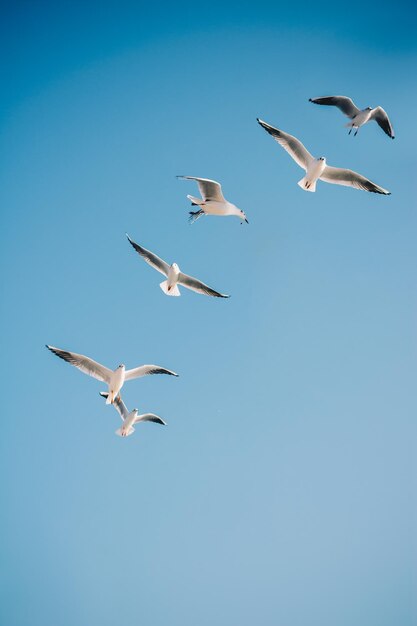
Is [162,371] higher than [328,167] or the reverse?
the reverse

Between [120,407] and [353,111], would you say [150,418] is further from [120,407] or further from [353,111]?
[353,111]

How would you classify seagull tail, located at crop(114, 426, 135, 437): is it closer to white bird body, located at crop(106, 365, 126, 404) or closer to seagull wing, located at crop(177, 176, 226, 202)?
white bird body, located at crop(106, 365, 126, 404)

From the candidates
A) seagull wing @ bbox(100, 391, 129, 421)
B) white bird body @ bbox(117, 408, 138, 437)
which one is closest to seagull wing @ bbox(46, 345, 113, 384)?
seagull wing @ bbox(100, 391, 129, 421)

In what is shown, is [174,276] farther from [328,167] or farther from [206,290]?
[328,167]

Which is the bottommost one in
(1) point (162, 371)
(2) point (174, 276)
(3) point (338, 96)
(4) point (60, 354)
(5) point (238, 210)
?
(4) point (60, 354)

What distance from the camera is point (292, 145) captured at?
9383 millimetres

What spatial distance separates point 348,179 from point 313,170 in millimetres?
595

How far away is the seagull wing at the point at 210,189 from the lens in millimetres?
9297

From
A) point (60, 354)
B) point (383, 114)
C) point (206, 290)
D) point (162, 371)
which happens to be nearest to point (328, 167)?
point (383, 114)

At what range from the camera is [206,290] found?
10.7m

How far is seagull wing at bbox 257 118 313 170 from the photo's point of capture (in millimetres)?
9281

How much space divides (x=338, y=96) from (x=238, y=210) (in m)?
2.13

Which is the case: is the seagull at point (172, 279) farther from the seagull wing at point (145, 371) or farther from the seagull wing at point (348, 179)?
the seagull wing at point (348, 179)

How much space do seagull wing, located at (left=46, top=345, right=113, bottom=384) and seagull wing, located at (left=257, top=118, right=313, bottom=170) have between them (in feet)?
14.1
